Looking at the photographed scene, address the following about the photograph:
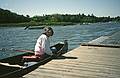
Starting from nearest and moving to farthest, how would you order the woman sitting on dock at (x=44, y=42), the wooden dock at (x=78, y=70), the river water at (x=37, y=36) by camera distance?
the wooden dock at (x=78, y=70) → the woman sitting on dock at (x=44, y=42) → the river water at (x=37, y=36)

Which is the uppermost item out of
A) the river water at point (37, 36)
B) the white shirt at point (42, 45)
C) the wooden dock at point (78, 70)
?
the white shirt at point (42, 45)

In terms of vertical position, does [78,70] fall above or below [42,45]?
below

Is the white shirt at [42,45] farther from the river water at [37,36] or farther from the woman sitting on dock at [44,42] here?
the river water at [37,36]

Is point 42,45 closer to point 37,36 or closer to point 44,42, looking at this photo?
point 44,42

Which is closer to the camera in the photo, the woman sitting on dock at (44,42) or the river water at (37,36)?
the woman sitting on dock at (44,42)

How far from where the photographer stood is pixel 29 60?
328 inches

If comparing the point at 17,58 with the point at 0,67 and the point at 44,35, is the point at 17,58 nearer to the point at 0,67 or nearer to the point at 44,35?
the point at 0,67

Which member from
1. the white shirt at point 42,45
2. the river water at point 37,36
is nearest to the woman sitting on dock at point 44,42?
the white shirt at point 42,45

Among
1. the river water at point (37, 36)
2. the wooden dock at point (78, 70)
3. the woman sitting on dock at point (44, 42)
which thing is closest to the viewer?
the wooden dock at point (78, 70)

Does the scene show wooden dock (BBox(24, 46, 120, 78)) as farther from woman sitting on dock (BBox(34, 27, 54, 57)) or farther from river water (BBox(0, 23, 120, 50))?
river water (BBox(0, 23, 120, 50))

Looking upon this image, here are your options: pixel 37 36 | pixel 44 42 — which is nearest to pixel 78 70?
pixel 44 42

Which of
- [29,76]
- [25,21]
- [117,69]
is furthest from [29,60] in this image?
[25,21]

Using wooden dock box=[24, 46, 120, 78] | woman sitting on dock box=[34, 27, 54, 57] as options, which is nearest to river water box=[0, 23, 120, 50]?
woman sitting on dock box=[34, 27, 54, 57]

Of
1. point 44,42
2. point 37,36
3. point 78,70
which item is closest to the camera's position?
point 78,70
